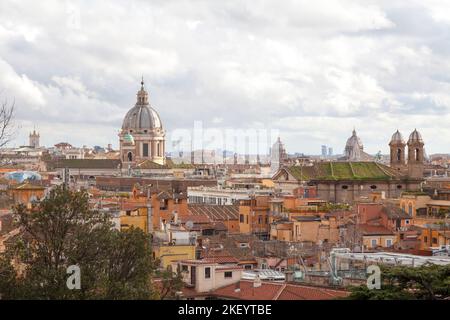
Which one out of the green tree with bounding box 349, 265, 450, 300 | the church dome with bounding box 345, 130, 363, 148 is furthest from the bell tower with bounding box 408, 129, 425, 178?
the green tree with bounding box 349, 265, 450, 300

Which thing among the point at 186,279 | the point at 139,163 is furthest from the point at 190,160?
the point at 186,279

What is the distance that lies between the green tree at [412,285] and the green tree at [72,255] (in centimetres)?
255

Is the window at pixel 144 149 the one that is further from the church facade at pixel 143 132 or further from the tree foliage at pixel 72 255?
the tree foliage at pixel 72 255

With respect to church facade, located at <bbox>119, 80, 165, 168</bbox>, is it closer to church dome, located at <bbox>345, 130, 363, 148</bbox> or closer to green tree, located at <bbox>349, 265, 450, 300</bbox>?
church dome, located at <bbox>345, 130, 363, 148</bbox>

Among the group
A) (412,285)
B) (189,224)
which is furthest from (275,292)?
(189,224)

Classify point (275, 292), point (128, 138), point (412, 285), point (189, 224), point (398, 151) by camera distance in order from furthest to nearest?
point (128, 138) → point (398, 151) → point (189, 224) → point (275, 292) → point (412, 285)

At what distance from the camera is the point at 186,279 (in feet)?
56.7

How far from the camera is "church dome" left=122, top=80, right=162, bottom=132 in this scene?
93375 mm

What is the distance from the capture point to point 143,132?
93312 millimetres

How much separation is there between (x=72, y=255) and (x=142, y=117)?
8113cm

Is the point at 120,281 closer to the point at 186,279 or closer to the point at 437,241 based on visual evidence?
the point at 186,279

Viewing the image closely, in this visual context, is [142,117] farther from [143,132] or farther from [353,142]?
[353,142]

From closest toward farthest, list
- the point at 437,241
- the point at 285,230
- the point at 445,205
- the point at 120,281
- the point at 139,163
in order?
the point at 120,281, the point at 437,241, the point at 285,230, the point at 445,205, the point at 139,163
